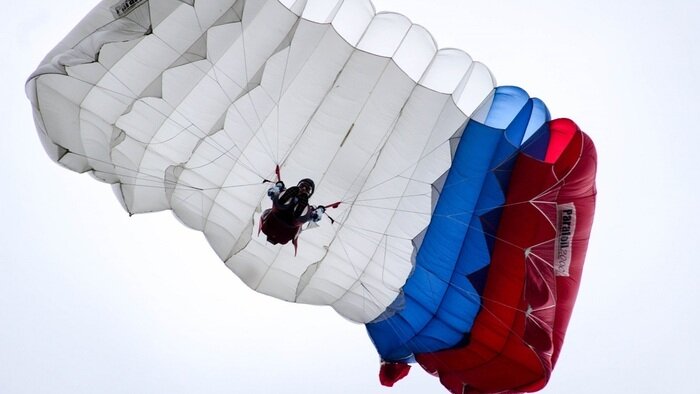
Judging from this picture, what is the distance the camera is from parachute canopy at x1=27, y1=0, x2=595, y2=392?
32.5 feet

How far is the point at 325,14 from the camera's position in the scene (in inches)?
401

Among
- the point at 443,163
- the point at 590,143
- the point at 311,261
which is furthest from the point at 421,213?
the point at 590,143

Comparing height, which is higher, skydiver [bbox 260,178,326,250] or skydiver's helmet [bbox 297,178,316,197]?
skydiver's helmet [bbox 297,178,316,197]

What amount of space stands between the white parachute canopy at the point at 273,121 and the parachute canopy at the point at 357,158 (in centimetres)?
2

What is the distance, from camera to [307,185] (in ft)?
32.7

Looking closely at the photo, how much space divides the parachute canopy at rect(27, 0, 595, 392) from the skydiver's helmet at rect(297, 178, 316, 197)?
1.90ft

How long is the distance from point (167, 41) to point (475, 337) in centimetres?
524

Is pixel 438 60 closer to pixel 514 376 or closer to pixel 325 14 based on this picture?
pixel 325 14

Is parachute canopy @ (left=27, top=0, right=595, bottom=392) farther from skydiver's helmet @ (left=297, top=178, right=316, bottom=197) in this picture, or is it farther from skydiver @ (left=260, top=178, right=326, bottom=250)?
skydiver @ (left=260, top=178, right=326, bottom=250)

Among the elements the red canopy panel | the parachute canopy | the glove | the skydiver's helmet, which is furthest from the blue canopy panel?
the glove

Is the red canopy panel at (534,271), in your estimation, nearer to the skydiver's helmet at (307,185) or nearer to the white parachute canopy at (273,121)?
the white parachute canopy at (273,121)

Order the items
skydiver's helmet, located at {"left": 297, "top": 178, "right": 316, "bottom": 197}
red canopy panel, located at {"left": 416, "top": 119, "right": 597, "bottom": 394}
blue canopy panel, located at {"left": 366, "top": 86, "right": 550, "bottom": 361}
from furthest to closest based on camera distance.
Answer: blue canopy panel, located at {"left": 366, "top": 86, "right": 550, "bottom": 361} < red canopy panel, located at {"left": 416, "top": 119, "right": 597, "bottom": 394} < skydiver's helmet, located at {"left": 297, "top": 178, "right": 316, "bottom": 197}

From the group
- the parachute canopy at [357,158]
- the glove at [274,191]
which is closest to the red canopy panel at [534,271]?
the parachute canopy at [357,158]

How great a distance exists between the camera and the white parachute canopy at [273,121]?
9805 mm
